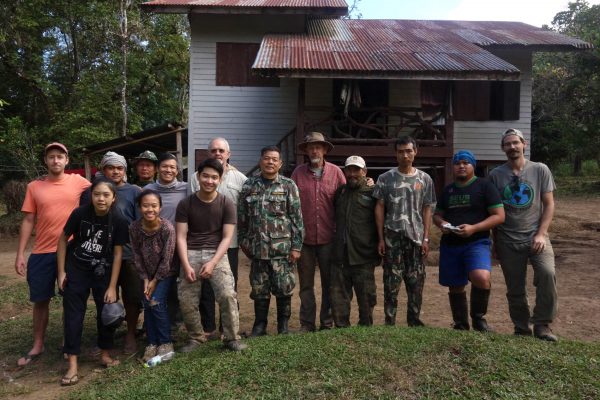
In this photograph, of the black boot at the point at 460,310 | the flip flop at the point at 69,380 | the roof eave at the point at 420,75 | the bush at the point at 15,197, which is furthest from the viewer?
the bush at the point at 15,197

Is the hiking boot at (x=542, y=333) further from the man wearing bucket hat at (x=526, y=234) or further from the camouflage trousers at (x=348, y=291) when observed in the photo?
the camouflage trousers at (x=348, y=291)

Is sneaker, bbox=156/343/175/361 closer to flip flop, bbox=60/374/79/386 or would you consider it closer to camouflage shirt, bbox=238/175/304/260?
flip flop, bbox=60/374/79/386

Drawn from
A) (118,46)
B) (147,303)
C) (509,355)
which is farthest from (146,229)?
(118,46)

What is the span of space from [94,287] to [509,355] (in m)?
3.46

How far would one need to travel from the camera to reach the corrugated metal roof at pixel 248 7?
11.0m

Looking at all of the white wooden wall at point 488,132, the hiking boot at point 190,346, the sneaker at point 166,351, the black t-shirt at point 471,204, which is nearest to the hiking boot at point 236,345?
the hiking boot at point 190,346

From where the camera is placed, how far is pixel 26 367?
4.32 m

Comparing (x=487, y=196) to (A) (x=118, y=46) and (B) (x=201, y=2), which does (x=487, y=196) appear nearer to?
(B) (x=201, y=2)

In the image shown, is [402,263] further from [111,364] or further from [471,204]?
[111,364]

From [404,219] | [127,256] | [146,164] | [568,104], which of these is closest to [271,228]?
[404,219]

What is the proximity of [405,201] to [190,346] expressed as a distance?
236 centimetres

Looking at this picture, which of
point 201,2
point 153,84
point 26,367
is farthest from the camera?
point 153,84

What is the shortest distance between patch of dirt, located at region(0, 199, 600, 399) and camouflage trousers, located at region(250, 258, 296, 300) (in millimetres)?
820

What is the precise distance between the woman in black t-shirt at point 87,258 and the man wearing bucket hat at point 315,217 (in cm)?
169
